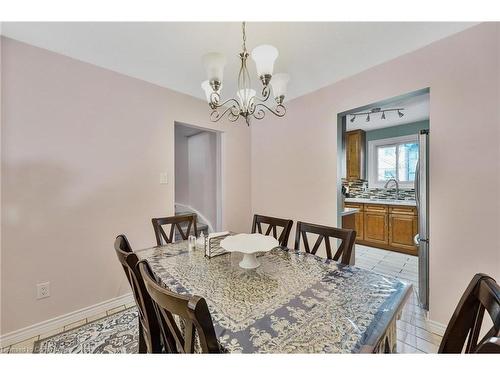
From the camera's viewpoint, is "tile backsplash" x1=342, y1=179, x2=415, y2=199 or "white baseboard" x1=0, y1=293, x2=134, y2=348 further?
"tile backsplash" x1=342, y1=179, x2=415, y2=199

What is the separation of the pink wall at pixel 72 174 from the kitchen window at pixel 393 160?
13.9 feet

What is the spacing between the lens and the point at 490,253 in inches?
60.3

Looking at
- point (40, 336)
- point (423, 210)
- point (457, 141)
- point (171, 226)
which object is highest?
point (457, 141)

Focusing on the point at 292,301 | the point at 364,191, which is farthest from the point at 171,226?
the point at 364,191

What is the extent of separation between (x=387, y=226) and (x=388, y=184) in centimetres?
124

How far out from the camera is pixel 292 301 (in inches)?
35.9

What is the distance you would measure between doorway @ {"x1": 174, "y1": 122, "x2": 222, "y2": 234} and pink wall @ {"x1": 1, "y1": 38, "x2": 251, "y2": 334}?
2.76ft

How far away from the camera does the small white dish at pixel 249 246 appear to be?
4.14 ft

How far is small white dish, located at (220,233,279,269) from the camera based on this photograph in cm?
126

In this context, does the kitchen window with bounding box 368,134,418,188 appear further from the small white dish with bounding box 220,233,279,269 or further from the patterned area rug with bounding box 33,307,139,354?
the patterned area rug with bounding box 33,307,139,354

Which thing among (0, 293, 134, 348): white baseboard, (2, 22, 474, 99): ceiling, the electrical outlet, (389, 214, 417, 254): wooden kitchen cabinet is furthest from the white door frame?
(389, 214, 417, 254): wooden kitchen cabinet

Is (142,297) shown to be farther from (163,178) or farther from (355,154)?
(355,154)
